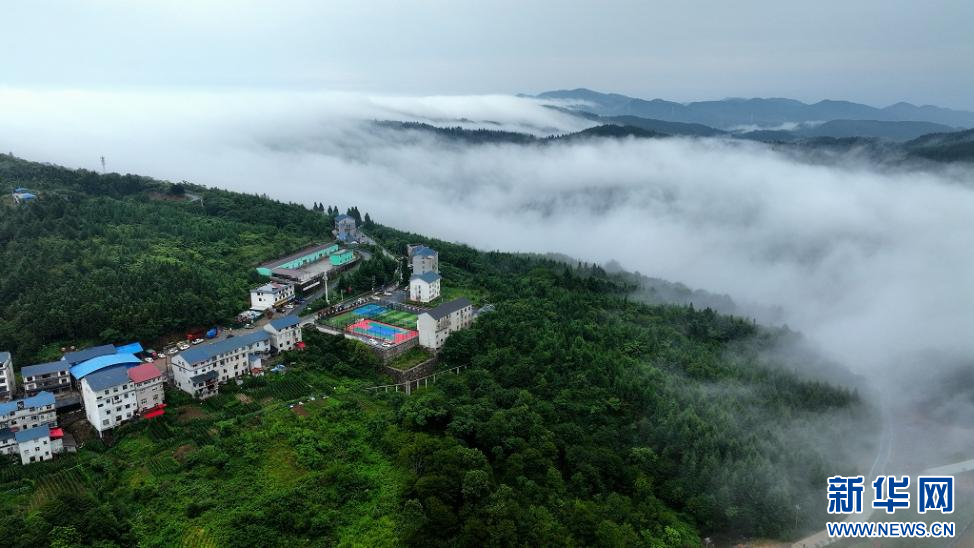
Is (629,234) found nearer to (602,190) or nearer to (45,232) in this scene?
(602,190)

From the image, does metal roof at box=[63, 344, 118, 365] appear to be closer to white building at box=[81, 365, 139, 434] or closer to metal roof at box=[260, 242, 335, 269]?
white building at box=[81, 365, 139, 434]

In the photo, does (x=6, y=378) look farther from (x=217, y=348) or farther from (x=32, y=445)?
(x=217, y=348)

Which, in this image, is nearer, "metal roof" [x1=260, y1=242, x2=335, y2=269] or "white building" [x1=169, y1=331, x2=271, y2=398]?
"white building" [x1=169, y1=331, x2=271, y2=398]

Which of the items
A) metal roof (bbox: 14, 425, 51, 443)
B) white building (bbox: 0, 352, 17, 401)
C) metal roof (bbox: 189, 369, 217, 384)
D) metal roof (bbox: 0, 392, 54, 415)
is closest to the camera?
metal roof (bbox: 14, 425, 51, 443)

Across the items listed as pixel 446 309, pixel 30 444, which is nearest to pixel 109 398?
pixel 30 444

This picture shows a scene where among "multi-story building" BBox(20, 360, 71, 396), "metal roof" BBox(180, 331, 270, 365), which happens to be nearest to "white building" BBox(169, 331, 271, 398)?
"metal roof" BBox(180, 331, 270, 365)

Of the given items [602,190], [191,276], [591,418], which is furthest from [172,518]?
[602,190]

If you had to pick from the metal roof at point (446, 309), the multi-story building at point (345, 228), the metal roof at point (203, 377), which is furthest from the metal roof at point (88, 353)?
the multi-story building at point (345, 228)
